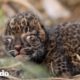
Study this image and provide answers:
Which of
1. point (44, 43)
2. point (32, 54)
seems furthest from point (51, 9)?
point (32, 54)

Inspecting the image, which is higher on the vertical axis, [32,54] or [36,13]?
[36,13]

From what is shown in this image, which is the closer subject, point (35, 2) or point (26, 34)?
point (26, 34)

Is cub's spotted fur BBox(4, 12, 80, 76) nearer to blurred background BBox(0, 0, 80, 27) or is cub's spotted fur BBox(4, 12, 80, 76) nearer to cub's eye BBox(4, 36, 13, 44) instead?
cub's eye BBox(4, 36, 13, 44)

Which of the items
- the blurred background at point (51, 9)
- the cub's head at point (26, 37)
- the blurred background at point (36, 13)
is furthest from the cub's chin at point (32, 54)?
the blurred background at point (51, 9)

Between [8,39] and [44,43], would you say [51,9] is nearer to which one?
[44,43]

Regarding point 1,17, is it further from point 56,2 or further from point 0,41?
point 56,2

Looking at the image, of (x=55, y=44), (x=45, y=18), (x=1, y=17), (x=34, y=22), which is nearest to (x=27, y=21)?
(x=34, y=22)
